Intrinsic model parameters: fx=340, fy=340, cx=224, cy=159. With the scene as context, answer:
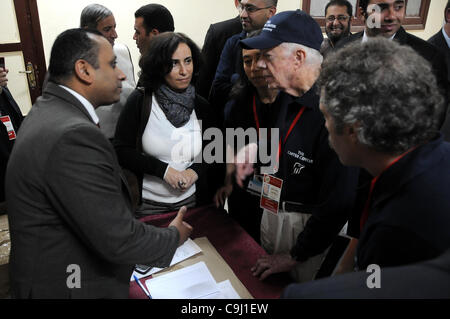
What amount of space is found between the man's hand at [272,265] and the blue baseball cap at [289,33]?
825 millimetres

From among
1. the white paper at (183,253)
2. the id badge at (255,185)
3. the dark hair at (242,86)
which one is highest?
the dark hair at (242,86)

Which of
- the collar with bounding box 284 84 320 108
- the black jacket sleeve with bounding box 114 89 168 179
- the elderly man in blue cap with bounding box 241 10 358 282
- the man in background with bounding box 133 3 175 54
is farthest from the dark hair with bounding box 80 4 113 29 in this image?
the collar with bounding box 284 84 320 108

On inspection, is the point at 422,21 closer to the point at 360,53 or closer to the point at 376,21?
the point at 376,21

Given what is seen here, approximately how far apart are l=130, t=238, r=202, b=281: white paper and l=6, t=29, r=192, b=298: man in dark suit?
104 mm

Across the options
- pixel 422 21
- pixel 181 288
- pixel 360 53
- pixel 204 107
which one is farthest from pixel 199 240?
pixel 422 21

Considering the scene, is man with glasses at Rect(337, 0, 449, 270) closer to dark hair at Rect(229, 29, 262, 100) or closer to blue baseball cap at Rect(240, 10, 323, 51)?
dark hair at Rect(229, 29, 262, 100)

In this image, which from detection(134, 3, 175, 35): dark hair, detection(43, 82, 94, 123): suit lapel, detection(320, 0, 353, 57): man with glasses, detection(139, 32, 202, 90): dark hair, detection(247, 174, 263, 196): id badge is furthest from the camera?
detection(320, 0, 353, 57): man with glasses

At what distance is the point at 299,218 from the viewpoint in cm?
135

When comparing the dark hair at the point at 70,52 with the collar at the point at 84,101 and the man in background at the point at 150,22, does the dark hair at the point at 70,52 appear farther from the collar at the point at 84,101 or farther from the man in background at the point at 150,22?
the man in background at the point at 150,22

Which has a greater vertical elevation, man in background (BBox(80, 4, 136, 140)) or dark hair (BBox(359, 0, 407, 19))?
dark hair (BBox(359, 0, 407, 19))

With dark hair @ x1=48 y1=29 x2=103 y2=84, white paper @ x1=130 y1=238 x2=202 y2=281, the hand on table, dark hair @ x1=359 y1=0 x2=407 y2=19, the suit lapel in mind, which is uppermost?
dark hair @ x1=359 y1=0 x2=407 y2=19

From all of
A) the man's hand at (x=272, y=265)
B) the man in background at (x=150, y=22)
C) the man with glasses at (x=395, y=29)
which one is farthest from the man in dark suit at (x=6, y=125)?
the man with glasses at (x=395, y=29)

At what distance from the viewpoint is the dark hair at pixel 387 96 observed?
30.1 inches

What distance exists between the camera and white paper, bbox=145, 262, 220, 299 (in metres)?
1.14
